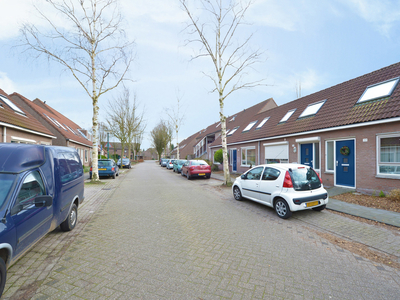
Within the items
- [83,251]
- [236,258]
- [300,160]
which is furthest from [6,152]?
[300,160]

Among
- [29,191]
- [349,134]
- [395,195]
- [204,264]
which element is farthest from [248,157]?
[29,191]

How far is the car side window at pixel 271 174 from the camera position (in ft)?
20.0

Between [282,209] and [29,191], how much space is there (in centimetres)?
554

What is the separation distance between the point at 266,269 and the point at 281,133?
37.4 feet

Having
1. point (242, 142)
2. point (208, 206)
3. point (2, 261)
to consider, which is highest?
point (242, 142)

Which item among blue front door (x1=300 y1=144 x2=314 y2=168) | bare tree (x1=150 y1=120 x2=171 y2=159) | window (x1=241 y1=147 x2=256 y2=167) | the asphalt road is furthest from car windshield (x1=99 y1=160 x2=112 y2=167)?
bare tree (x1=150 y1=120 x2=171 y2=159)

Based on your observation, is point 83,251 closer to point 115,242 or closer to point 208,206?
point 115,242

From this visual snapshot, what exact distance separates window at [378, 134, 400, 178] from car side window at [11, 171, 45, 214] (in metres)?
10.4

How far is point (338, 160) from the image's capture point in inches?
381

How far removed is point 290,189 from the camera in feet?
18.6

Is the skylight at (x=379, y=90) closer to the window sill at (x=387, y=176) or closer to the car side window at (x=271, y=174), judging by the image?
the window sill at (x=387, y=176)

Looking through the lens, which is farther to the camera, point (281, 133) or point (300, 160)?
point (281, 133)

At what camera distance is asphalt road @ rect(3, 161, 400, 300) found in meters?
2.66

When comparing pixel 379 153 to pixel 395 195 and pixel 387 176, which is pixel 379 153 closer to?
pixel 387 176
